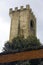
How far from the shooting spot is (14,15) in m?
61.7

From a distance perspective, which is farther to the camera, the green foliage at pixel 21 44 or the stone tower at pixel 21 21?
the stone tower at pixel 21 21

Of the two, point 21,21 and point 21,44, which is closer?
point 21,44

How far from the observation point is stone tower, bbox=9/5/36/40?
59.8 metres

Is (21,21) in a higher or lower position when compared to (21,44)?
higher

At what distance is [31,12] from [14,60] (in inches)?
1801

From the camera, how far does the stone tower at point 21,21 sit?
59.8 m

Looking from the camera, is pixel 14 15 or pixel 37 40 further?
pixel 14 15

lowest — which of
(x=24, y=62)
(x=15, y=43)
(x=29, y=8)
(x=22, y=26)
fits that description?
(x=24, y=62)

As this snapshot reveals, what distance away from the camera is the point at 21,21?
2398 inches

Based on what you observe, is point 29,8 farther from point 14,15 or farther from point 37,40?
point 37,40

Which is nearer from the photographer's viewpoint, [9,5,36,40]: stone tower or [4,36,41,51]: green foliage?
[4,36,41,51]: green foliage

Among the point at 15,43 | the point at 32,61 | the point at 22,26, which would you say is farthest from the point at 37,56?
the point at 22,26

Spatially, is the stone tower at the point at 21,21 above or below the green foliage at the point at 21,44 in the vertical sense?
above

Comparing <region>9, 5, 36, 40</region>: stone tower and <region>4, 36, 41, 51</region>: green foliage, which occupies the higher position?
<region>9, 5, 36, 40</region>: stone tower
